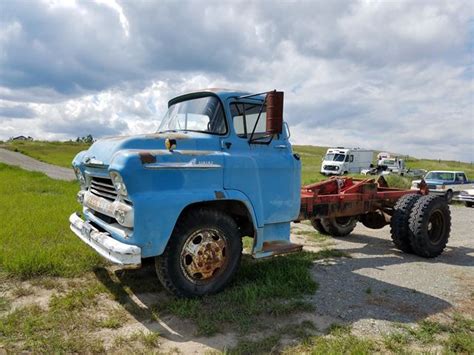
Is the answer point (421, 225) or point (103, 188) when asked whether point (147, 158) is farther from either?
point (421, 225)

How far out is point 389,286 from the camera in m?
5.45

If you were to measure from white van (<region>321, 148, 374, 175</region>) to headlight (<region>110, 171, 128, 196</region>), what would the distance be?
34541 millimetres

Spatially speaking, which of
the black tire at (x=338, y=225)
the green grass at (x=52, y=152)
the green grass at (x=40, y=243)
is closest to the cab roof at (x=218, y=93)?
the green grass at (x=40, y=243)

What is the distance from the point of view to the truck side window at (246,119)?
5188 mm

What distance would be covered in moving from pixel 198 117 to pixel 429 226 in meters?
4.97

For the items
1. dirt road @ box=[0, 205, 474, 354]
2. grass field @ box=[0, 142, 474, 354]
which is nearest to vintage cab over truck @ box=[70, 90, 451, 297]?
grass field @ box=[0, 142, 474, 354]

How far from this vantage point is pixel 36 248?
6.15m

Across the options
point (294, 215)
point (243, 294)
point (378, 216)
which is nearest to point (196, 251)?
point (243, 294)

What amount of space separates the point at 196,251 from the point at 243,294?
2.47 ft

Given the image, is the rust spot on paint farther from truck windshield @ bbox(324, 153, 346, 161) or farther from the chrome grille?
truck windshield @ bbox(324, 153, 346, 161)

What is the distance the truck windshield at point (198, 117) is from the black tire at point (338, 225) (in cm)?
454

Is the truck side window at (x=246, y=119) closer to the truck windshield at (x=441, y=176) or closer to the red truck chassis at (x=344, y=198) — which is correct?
the red truck chassis at (x=344, y=198)

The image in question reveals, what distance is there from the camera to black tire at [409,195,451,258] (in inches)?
275

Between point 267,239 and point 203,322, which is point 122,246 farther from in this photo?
point 267,239
